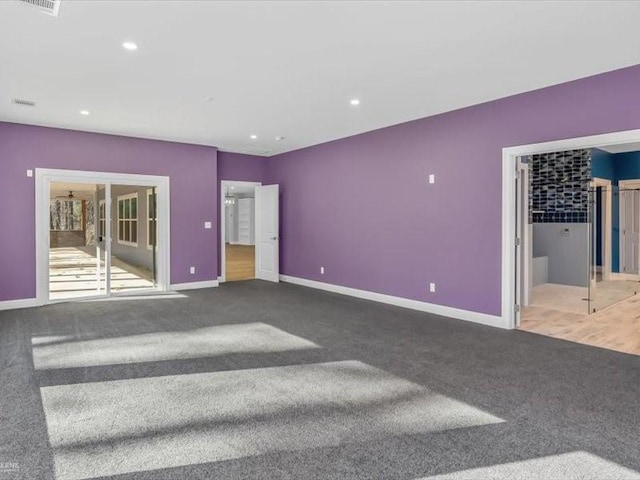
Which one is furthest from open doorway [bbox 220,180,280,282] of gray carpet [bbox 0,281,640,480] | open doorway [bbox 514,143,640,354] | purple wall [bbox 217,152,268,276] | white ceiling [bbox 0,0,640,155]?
open doorway [bbox 514,143,640,354]

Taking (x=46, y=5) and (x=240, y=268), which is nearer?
(x=46, y=5)

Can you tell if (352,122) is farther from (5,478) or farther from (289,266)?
(5,478)

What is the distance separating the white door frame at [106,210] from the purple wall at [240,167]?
1227 mm

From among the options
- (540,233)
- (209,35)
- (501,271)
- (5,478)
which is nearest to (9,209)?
(209,35)

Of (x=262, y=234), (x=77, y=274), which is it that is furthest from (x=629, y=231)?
(x=77, y=274)

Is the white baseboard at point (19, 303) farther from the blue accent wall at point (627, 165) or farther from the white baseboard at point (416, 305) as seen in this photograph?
the blue accent wall at point (627, 165)

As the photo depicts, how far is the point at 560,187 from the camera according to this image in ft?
24.3

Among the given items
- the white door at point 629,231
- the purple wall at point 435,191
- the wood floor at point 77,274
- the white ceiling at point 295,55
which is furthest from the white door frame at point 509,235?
the wood floor at point 77,274

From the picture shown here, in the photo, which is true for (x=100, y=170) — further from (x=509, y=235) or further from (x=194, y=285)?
(x=509, y=235)

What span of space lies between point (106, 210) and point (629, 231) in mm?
10065

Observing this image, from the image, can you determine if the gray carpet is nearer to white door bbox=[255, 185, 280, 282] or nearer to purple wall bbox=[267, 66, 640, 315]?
purple wall bbox=[267, 66, 640, 315]

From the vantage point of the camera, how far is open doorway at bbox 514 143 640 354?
16.6 ft

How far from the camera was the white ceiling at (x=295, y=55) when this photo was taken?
113 inches

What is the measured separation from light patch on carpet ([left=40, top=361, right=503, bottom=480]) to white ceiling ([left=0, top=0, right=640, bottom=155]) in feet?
8.86
